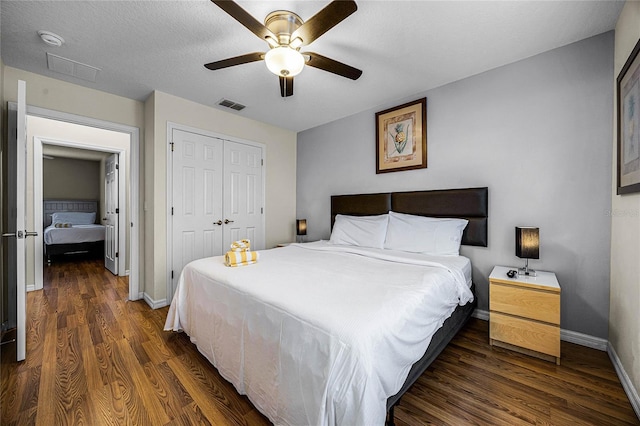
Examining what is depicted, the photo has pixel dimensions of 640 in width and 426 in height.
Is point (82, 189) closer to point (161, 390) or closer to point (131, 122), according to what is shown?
point (131, 122)

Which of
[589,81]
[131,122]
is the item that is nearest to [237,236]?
[131,122]

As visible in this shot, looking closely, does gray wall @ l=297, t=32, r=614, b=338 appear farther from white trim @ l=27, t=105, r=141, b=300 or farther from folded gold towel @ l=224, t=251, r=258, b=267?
white trim @ l=27, t=105, r=141, b=300

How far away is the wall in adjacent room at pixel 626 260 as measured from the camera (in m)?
1.50

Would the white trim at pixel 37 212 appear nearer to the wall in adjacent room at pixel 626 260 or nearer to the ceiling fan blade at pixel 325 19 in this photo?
the ceiling fan blade at pixel 325 19

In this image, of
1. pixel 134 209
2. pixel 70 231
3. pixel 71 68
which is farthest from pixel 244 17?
pixel 70 231

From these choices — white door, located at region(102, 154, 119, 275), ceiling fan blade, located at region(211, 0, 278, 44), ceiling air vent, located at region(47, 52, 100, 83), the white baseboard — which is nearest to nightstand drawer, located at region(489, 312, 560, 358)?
ceiling fan blade, located at region(211, 0, 278, 44)

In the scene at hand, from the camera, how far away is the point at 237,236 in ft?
12.9

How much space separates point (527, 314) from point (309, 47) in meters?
2.80

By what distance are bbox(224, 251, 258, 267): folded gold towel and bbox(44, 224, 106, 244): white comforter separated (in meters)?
5.48

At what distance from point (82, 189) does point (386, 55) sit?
28.5ft

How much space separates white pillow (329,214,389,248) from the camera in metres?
2.99

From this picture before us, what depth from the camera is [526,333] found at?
6.46 feet

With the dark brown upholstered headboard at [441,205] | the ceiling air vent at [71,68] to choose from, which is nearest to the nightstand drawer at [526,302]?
the dark brown upholstered headboard at [441,205]

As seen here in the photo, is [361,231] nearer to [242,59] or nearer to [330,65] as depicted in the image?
[330,65]
